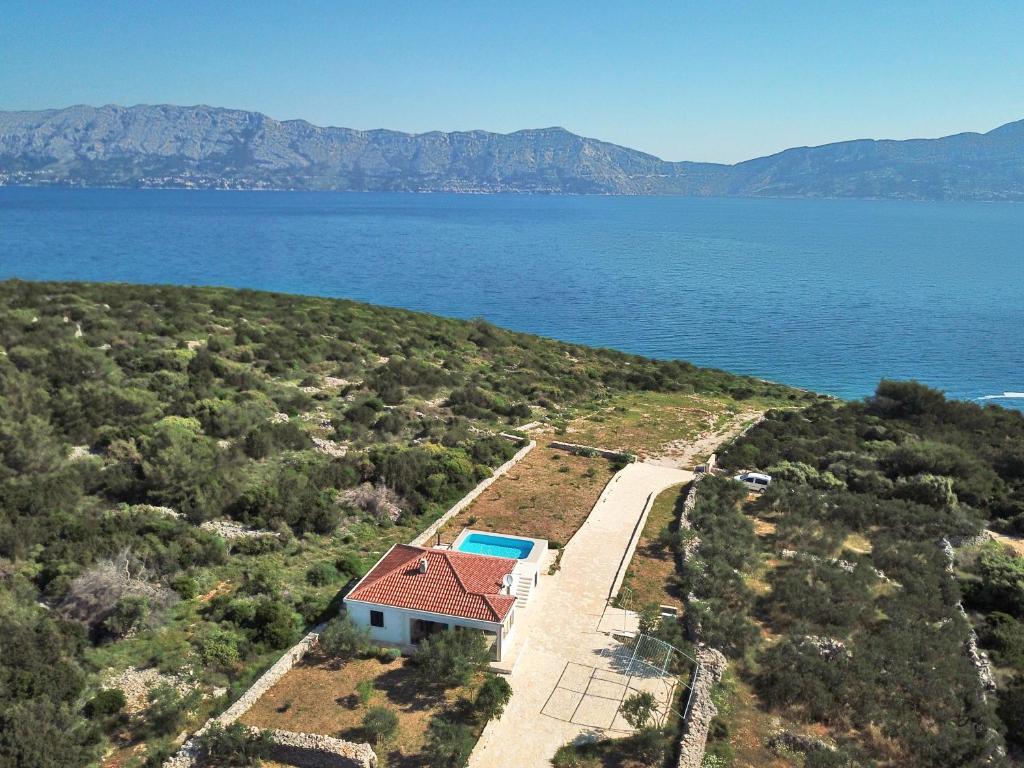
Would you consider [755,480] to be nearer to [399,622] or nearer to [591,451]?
[591,451]

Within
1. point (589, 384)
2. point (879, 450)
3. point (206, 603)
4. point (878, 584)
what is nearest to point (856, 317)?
point (589, 384)

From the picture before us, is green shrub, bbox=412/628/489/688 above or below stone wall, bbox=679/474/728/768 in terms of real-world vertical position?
above

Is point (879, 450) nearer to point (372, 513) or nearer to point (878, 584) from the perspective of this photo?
point (878, 584)

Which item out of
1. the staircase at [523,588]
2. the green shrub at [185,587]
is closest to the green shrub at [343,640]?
the green shrub at [185,587]

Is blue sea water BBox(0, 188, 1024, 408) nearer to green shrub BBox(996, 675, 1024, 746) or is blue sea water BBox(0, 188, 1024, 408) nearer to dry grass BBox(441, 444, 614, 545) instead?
dry grass BBox(441, 444, 614, 545)

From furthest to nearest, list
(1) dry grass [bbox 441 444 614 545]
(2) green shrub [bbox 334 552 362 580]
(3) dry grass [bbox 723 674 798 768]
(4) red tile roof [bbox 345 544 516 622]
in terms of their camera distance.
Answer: (1) dry grass [bbox 441 444 614 545] → (2) green shrub [bbox 334 552 362 580] → (4) red tile roof [bbox 345 544 516 622] → (3) dry grass [bbox 723 674 798 768]

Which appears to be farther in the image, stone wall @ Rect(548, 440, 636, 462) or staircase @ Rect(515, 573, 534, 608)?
stone wall @ Rect(548, 440, 636, 462)

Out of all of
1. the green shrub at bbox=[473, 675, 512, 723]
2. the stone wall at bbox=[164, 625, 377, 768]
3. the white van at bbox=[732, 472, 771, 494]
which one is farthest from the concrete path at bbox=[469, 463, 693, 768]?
the white van at bbox=[732, 472, 771, 494]
